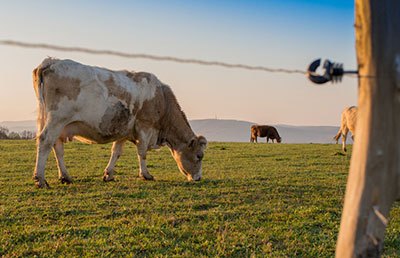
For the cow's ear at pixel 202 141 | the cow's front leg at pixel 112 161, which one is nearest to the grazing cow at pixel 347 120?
the cow's ear at pixel 202 141

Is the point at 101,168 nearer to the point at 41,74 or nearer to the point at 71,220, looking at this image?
the point at 41,74

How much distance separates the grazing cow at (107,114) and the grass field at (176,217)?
2.18ft

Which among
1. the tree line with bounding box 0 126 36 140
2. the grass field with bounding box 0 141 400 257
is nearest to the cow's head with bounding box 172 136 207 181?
the grass field with bounding box 0 141 400 257

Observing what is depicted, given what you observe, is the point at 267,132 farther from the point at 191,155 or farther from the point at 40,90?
the point at 40,90

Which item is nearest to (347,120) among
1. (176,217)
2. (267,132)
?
(176,217)

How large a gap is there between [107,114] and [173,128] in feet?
7.37

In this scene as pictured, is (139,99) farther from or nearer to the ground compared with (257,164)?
farther from the ground

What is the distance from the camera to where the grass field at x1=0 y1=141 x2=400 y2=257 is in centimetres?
543

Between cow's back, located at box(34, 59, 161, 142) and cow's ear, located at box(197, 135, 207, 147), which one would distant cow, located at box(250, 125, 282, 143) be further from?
cow's back, located at box(34, 59, 161, 142)

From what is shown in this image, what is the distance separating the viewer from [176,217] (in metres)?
6.84

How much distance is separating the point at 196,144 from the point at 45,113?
387cm

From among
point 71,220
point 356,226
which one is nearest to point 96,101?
point 71,220

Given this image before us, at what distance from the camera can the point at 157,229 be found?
6.13 meters

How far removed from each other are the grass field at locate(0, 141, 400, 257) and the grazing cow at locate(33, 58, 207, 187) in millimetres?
664
